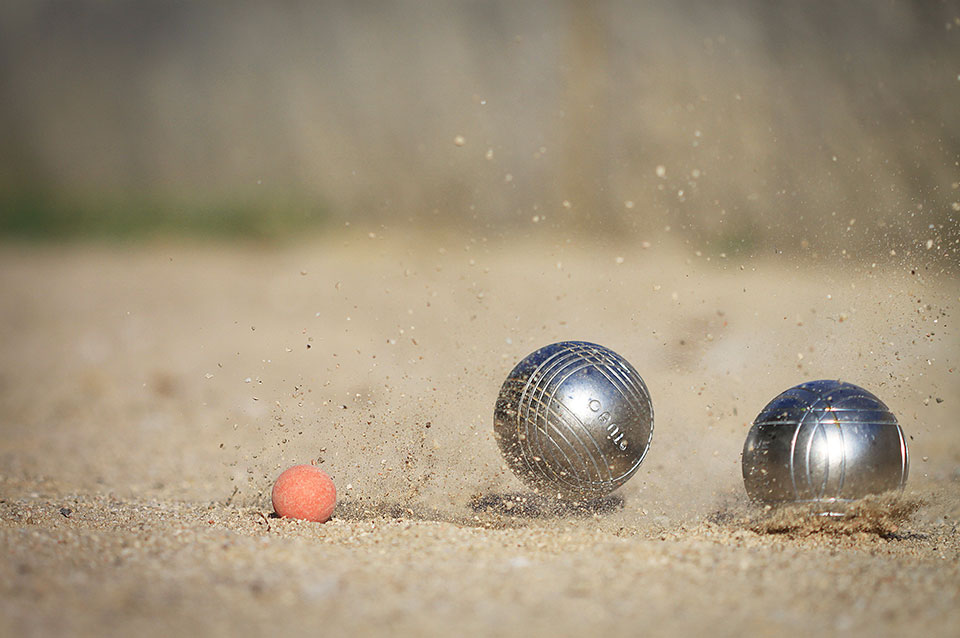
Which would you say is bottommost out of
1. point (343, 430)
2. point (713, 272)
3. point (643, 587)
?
point (343, 430)

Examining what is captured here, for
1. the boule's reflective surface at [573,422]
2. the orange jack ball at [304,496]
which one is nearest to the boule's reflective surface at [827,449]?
the boule's reflective surface at [573,422]

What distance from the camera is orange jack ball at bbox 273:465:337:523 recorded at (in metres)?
6.06

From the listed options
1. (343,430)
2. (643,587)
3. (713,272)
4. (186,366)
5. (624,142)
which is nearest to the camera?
(643,587)

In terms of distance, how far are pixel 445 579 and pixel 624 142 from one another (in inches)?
760

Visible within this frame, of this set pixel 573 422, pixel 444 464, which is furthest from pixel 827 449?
pixel 444 464

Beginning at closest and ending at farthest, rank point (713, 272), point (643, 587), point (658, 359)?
point (643, 587), point (658, 359), point (713, 272)

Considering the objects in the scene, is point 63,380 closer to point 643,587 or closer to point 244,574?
point 244,574

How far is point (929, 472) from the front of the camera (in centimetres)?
831

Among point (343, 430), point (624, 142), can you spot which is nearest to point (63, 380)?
point (343, 430)

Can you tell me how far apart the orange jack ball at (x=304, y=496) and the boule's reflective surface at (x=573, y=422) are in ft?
4.33

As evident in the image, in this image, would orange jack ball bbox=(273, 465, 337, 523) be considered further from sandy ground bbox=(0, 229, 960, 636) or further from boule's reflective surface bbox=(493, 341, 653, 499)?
boule's reflective surface bbox=(493, 341, 653, 499)

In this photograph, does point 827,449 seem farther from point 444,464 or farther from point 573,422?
point 444,464

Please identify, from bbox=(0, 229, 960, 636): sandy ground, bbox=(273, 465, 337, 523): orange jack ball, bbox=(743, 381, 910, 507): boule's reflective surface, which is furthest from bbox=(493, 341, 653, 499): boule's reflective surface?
bbox=(273, 465, 337, 523): orange jack ball

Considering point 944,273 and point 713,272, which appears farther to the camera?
point 713,272
